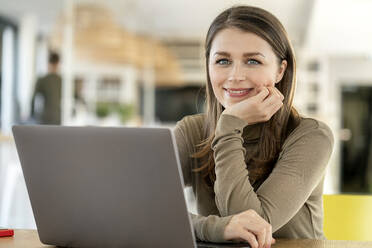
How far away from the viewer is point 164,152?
3.05ft

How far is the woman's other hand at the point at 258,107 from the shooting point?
1372 millimetres

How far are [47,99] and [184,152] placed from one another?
457 cm

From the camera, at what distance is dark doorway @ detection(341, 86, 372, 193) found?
1245 centimetres

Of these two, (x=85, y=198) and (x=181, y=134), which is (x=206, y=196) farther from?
(x=85, y=198)

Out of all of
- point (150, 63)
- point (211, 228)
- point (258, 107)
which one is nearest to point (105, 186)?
point (211, 228)

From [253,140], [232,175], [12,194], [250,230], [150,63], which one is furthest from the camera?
[150,63]

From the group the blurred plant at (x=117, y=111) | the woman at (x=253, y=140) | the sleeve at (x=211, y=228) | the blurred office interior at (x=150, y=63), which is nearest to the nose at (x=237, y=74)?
the woman at (x=253, y=140)

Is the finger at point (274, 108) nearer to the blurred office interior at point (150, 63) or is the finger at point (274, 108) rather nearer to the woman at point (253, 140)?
the woman at point (253, 140)

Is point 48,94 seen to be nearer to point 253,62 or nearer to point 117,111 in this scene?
point 117,111

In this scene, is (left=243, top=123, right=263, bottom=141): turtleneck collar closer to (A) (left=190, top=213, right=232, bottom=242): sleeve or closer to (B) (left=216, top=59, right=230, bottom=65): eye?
(B) (left=216, top=59, right=230, bottom=65): eye

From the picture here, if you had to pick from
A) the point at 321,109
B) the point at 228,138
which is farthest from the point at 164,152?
the point at 321,109

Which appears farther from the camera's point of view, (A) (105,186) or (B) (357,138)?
(B) (357,138)

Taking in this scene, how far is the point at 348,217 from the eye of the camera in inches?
65.9

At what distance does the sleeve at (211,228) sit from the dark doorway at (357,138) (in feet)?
38.0
